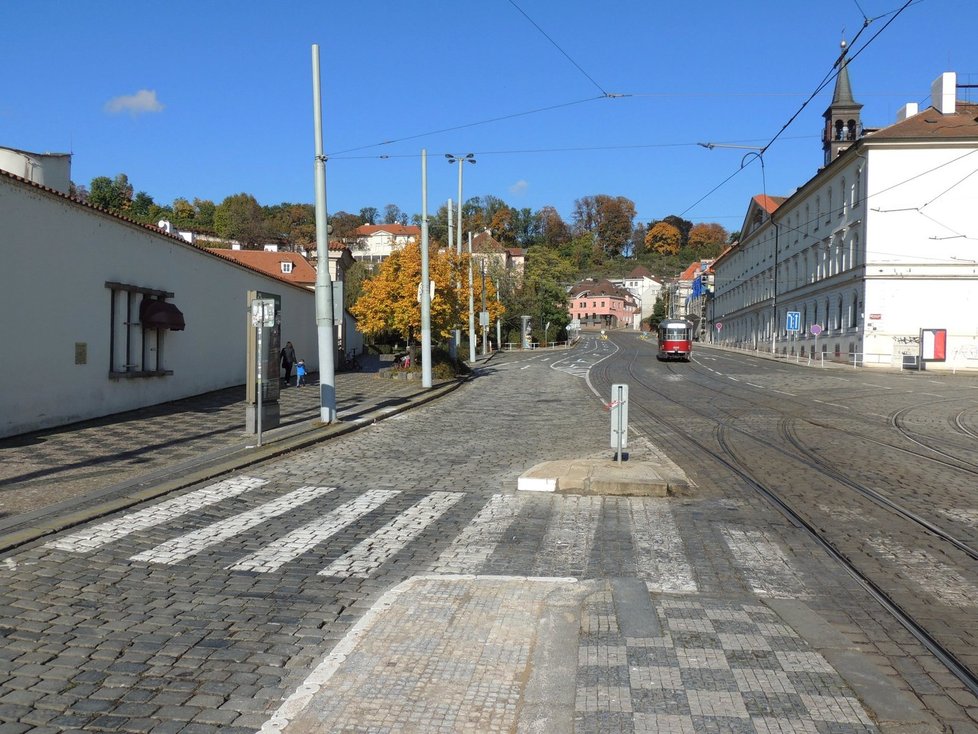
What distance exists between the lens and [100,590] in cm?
631

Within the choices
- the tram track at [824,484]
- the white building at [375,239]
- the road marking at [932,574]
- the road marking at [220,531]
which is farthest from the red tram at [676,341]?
the white building at [375,239]

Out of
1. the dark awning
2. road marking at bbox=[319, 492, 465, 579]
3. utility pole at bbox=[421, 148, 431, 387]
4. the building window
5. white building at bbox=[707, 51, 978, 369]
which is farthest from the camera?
white building at bbox=[707, 51, 978, 369]

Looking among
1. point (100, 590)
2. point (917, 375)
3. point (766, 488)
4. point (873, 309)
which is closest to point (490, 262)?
point (873, 309)

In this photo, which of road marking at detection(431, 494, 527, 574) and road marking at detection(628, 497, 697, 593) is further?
road marking at detection(431, 494, 527, 574)

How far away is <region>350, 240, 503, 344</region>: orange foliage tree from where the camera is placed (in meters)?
35.0

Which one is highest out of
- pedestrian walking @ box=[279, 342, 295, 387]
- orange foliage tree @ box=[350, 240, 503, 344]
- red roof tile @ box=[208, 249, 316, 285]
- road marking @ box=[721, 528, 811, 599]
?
Answer: red roof tile @ box=[208, 249, 316, 285]

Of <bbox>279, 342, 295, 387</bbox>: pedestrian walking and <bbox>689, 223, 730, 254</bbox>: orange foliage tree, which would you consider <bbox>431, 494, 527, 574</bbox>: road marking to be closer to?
<bbox>279, 342, 295, 387</bbox>: pedestrian walking

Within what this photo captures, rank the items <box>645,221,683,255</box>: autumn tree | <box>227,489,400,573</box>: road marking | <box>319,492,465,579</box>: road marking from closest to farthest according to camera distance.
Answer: <box>319,492,465,579</box>: road marking < <box>227,489,400,573</box>: road marking < <box>645,221,683,255</box>: autumn tree

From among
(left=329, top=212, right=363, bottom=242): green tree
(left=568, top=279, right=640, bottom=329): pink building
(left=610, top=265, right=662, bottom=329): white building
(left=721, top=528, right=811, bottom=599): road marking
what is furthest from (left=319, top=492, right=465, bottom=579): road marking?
(left=610, top=265, right=662, bottom=329): white building

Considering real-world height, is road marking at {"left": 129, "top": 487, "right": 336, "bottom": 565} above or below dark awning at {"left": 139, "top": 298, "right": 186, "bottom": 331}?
below

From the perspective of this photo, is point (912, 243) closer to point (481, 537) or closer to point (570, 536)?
point (570, 536)

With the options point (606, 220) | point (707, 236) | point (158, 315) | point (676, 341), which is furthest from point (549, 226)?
point (158, 315)

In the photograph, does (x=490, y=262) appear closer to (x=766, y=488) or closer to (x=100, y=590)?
(x=766, y=488)

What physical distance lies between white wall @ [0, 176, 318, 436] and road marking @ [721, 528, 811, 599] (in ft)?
42.4
